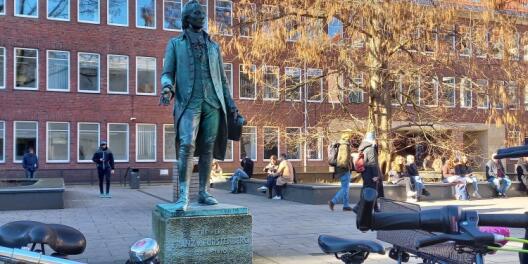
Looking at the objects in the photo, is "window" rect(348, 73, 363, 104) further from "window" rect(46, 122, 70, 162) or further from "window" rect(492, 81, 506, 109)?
"window" rect(46, 122, 70, 162)

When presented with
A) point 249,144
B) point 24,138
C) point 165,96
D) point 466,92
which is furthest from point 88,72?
point 165,96

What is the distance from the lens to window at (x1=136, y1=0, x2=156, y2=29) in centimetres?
3312

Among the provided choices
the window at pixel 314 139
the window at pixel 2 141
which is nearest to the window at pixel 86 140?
the window at pixel 2 141

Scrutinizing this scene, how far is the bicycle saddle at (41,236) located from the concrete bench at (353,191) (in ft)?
39.0

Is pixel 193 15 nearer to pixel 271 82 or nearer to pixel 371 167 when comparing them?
pixel 371 167

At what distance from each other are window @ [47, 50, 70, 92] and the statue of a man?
26366mm

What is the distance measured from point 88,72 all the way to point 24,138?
503 centimetres

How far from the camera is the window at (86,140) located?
3139 cm

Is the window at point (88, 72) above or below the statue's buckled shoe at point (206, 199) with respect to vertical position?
above

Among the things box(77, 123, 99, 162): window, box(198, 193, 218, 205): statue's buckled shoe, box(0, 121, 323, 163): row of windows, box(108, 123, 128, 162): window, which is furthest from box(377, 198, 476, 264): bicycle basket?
box(108, 123, 128, 162): window

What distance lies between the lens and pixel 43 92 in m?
30.5

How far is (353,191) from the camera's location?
1609cm

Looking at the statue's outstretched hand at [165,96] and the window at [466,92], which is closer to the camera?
the statue's outstretched hand at [165,96]

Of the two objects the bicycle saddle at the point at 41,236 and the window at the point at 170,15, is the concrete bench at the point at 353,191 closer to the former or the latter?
the bicycle saddle at the point at 41,236
